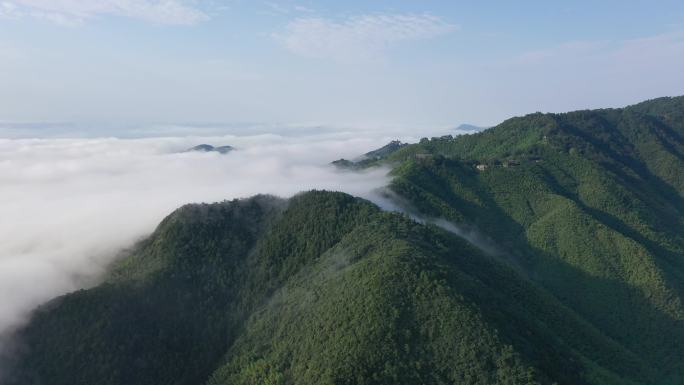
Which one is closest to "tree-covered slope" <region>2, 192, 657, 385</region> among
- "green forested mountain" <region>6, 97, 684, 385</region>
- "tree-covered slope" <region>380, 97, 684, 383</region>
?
"green forested mountain" <region>6, 97, 684, 385</region>

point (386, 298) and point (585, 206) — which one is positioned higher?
point (585, 206)

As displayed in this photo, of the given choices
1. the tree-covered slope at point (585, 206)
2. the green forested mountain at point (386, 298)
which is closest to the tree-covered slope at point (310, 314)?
the green forested mountain at point (386, 298)

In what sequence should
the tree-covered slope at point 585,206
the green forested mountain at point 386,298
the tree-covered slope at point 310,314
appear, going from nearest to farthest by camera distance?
the tree-covered slope at point 310,314 → the green forested mountain at point 386,298 → the tree-covered slope at point 585,206

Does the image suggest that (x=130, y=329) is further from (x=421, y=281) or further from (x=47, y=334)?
(x=421, y=281)

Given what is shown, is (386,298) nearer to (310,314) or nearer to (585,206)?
(310,314)

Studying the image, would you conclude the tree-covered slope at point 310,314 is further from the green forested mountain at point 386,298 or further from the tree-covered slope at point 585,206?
the tree-covered slope at point 585,206

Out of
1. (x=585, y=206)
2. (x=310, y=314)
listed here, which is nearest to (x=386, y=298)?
(x=310, y=314)

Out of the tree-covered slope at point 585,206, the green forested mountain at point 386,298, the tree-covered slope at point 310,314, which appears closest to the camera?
the tree-covered slope at point 310,314

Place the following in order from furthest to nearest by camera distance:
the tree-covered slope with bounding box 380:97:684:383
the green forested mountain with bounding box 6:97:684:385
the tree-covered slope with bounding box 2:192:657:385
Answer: the tree-covered slope with bounding box 380:97:684:383 → the green forested mountain with bounding box 6:97:684:385 → the tree-covered slope with bounding box 2:192:657:385

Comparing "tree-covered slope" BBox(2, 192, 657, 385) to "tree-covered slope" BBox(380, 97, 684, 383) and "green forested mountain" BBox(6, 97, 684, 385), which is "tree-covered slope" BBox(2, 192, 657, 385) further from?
"tree-covered slope" BBox(380, 97, 684, 383)
